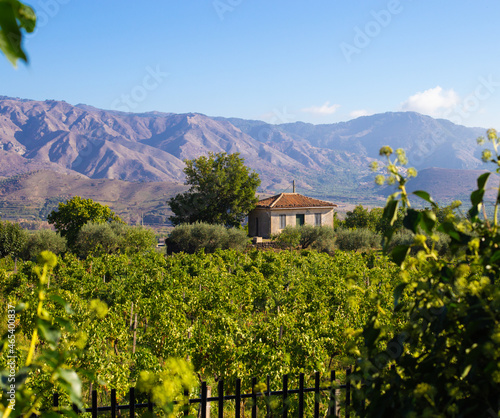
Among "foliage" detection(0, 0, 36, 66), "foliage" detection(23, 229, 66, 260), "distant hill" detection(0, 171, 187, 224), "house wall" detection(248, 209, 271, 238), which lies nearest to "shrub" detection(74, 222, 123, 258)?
"foliage" detection(23, 229, 66, 260)

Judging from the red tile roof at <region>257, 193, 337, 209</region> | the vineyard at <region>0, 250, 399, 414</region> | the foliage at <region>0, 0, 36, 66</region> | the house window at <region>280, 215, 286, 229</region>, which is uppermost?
the red tile roof at <region>257, 193, 337, 209</region>

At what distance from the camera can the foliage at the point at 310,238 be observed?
27906 millimetres

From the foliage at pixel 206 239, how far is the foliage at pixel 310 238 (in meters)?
2.73

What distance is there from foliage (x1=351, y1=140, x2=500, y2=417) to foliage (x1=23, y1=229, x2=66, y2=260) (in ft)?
84.9

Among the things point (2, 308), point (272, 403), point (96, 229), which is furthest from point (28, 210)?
point (272, 403)

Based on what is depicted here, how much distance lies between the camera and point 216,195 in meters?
32.8

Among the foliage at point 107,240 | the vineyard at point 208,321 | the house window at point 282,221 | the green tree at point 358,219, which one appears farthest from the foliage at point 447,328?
the green tree at point 358,219

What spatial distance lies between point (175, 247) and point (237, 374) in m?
22.2

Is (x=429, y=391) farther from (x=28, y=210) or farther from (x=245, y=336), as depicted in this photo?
(x=28, y=210)

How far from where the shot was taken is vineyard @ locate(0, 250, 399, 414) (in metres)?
6.07

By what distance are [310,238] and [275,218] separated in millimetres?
3861

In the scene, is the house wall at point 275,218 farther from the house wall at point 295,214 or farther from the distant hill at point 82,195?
the distant hill at point 82,195

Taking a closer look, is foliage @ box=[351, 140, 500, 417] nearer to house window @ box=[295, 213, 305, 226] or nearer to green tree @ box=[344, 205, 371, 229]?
house window @ box=[295, 213, 305, 226]

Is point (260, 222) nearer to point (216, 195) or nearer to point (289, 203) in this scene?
point (289, 203)
